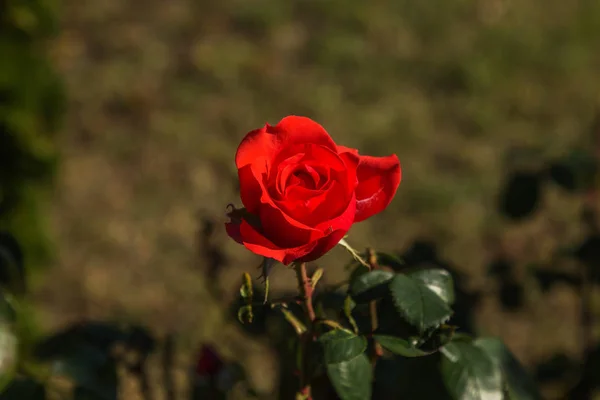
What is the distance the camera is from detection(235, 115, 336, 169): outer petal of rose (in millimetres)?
944

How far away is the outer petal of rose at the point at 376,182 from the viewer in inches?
38.2

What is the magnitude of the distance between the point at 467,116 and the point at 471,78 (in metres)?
0.29

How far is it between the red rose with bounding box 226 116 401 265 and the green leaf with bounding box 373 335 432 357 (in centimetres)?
17

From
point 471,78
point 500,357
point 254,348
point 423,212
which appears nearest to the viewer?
point 500,357

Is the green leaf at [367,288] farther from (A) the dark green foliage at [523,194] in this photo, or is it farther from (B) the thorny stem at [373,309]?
(A) the dark green foliage at [523,194]

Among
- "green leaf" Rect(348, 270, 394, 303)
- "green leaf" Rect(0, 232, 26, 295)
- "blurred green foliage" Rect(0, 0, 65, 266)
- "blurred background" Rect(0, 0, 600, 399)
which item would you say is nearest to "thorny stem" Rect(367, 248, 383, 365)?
"green leaf" Rect(348, 270, 394, 303)

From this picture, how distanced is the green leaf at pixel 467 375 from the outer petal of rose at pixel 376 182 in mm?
276

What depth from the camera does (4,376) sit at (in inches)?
42.4

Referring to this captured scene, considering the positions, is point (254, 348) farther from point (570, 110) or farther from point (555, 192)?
point (570, 110)

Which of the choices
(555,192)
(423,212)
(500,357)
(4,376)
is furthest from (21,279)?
(555,192)

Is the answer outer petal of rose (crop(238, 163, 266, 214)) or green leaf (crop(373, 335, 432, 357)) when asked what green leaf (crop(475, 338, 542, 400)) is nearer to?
green leaf (crop(373, 335, 432, 357))

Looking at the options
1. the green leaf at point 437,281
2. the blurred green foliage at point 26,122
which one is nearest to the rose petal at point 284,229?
the green leaf at point 437,281

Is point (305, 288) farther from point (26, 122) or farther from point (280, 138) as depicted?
point (26, 122)

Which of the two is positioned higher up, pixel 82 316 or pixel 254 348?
pixel 82 316
